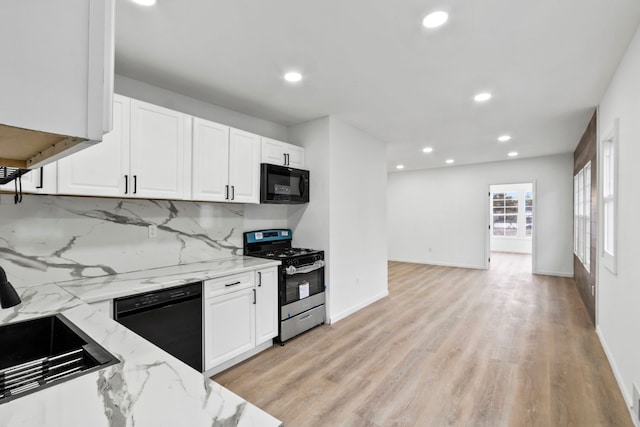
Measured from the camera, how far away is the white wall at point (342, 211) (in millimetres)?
3803

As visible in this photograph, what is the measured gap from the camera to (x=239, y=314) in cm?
278

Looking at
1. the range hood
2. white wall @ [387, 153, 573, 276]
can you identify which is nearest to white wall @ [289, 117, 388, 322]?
the range hood

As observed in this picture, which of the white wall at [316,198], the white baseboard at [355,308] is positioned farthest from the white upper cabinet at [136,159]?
the white baseboard at [355,308]

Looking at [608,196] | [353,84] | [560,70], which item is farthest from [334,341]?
[560,70]

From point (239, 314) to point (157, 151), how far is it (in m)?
1.52

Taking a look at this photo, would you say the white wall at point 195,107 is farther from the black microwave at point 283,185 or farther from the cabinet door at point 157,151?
the black microwave at point 283,185

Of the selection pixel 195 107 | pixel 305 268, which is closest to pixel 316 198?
pixel 305 268

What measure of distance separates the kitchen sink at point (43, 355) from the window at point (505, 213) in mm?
11814

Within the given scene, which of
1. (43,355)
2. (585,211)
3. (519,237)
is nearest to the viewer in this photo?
(43,355)

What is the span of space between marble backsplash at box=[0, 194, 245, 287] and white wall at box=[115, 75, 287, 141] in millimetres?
926

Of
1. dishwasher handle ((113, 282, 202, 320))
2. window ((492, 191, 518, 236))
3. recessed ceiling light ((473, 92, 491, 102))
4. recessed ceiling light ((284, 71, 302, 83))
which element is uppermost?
recessed ceiling light ((473, 92, 491, 102))

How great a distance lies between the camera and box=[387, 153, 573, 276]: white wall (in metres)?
6.37

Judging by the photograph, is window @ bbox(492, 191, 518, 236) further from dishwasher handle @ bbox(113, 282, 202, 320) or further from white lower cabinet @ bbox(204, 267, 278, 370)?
dishwasher handle @ bbox(113, 282, 202, 320)

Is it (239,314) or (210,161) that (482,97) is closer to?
(210,161)
